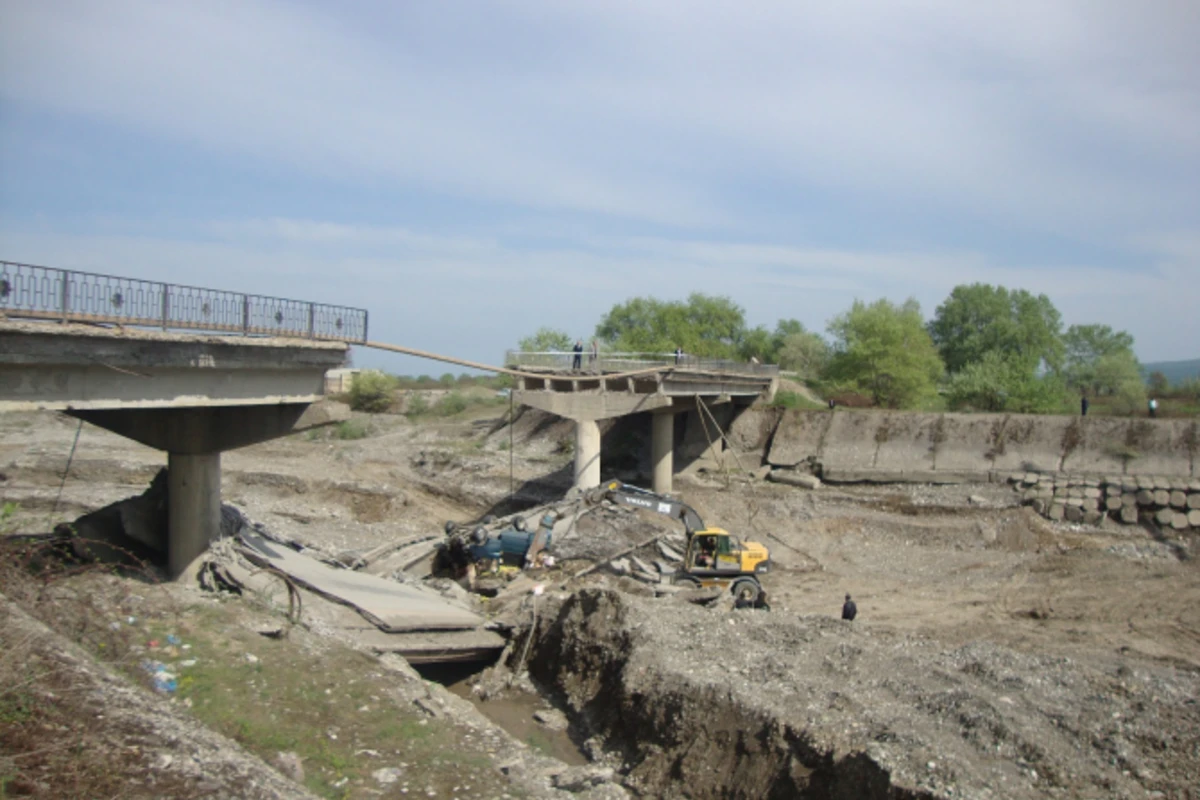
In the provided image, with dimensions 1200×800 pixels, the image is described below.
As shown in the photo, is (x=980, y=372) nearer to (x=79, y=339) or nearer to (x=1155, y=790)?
(x=1155, y=790)

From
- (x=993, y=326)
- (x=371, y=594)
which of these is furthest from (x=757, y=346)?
(x=371, y=594)

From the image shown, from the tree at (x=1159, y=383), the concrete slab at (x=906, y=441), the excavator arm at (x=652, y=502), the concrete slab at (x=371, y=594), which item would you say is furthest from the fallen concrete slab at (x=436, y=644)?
the tree at (x=1159, y=383)

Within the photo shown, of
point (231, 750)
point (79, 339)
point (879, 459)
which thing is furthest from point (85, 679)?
point (879, 459)

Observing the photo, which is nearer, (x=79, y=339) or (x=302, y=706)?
(x=302, y=706)

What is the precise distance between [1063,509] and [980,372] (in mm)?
15025

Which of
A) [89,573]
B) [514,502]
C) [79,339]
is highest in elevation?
[79,339]

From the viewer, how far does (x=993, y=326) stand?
234 ft

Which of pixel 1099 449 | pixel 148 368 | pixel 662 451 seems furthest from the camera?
pixel 662 451

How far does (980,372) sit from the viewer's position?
43.9 meters

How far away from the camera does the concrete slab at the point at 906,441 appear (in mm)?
35000

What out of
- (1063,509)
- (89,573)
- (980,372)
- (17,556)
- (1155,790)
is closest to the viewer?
(1155,790)

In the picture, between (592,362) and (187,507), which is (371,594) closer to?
(187,507)

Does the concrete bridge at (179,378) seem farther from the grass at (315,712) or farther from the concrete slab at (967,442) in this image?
the concrete slab at (967,442)

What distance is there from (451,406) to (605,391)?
30215 millimetres
